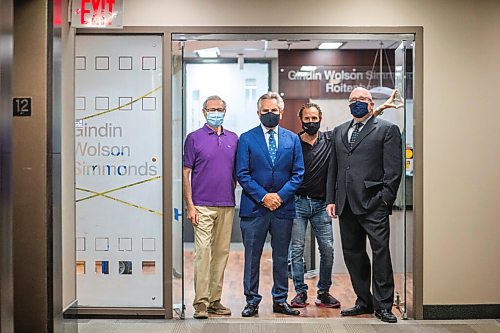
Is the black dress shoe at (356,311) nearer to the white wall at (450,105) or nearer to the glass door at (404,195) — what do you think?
the glass door at (404,195)

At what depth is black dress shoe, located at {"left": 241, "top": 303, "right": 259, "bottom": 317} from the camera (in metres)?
5.00

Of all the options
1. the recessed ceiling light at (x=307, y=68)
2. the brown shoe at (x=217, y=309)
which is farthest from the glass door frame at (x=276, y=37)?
the recessed ceiling light at (x=307, y=68)

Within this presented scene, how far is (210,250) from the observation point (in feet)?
16.4

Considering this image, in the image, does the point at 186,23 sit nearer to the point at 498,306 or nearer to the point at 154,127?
the point at 154,127

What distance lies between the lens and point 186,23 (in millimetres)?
4859

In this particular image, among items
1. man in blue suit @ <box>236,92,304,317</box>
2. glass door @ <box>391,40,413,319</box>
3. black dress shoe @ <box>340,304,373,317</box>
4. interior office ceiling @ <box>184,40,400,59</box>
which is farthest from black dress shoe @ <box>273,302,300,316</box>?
interior office ceiling @ <box>184,40,400,59</box>

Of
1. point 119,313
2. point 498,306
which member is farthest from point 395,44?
point 119,313

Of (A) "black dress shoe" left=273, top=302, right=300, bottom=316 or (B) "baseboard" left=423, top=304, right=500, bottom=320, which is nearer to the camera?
(B) "baseboard" left=423, top=304, right=500, bottom=320

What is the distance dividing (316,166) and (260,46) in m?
1.76

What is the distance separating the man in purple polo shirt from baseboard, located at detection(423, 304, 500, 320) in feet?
4.09

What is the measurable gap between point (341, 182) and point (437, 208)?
0.61m

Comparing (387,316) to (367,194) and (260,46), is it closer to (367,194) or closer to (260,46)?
(367,194)

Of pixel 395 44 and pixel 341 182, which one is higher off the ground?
pixel 395 44

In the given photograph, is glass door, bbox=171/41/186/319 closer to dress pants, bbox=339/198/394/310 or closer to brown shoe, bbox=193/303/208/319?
brown shoe, bbox=193/303/208/319
